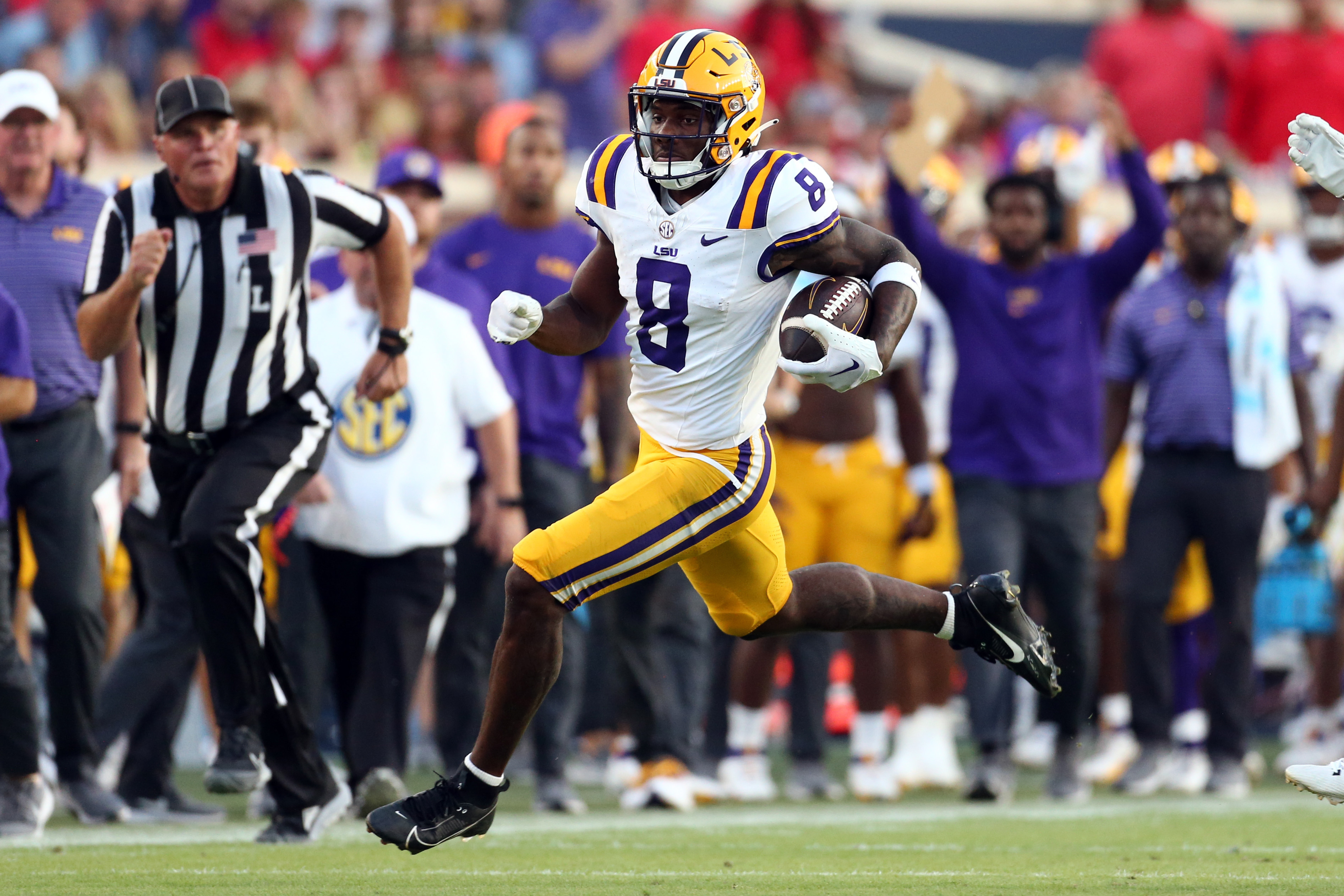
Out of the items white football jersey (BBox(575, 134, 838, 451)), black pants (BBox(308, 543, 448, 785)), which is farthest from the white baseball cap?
white football jersey (BBox(575, 134, 838, 451))

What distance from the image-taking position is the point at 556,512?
25.6 feet

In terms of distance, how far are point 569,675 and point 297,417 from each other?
1.97m

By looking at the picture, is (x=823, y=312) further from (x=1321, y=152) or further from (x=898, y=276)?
(x=1321, y=152)

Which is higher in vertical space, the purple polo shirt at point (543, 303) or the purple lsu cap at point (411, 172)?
the purple lsu cap at point (411, 172)

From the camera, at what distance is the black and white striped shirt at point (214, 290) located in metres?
6.04

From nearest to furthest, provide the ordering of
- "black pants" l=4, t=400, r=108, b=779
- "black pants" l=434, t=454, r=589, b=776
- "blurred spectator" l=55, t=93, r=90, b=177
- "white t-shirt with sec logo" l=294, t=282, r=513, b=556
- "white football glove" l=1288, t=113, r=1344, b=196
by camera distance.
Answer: "white football glove" l=1288, t=113, r=1344, b=196, "black pants" l=4, t=400, r=108, b=779, "white t-shirt with sec logo" l=294, t=282, r=513, b=556, "blurred spectator" l=55, t=93, r=90, b=177, "black pants" l=434, t=454, r=589, b=776

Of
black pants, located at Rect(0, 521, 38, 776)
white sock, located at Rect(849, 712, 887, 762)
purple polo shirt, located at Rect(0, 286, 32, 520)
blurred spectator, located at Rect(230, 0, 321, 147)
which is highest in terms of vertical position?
blurred spectator, located at Rect(230, 0, 321, 147)

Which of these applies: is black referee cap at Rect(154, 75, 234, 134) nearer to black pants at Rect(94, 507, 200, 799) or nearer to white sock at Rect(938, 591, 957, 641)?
black pants at Rect(94, 507, 200, 799)

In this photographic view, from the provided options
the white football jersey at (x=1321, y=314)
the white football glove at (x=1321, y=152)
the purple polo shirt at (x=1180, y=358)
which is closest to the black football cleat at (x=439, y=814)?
the white football glove at (x=1321, y=152)

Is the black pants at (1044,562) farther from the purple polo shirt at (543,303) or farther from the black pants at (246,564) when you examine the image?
the black pants at (246,564)

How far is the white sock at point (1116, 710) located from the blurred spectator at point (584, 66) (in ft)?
16.1

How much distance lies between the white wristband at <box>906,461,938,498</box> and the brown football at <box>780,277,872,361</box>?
3179mm

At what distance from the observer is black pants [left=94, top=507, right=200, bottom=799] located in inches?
280

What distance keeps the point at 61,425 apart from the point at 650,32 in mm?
6573
